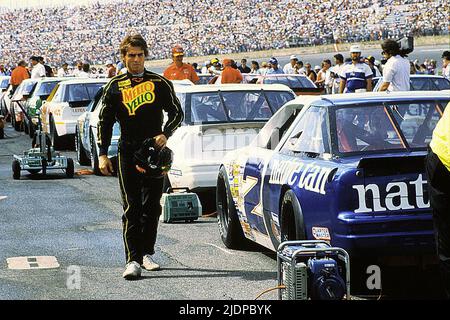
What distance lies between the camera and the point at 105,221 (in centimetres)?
1121

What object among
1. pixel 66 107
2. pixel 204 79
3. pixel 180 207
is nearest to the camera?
pixel 180 207

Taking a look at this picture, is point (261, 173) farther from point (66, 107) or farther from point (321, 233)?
point (66, 107)

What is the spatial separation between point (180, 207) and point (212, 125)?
47.7 inches

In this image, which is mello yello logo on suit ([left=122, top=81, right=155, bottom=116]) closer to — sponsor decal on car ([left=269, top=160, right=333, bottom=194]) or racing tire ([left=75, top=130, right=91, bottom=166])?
sponsor decal on car ([left=269, top=160, right=333, bottom=194])

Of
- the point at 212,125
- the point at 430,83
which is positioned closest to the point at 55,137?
the point at 430,83

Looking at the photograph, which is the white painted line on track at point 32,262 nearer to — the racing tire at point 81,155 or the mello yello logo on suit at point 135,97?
the mello yello logo on suit at point 135,97

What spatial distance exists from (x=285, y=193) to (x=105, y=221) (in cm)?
413

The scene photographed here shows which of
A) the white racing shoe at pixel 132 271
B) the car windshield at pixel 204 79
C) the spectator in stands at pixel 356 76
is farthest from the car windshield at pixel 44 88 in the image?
the white racing shoe at pixel 132 271

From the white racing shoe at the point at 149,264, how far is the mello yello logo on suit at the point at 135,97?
110 cm

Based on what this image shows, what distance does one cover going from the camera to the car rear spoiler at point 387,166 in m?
6.55

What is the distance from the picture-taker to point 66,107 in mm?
21156

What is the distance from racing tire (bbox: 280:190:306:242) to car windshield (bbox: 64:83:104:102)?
1436 cm

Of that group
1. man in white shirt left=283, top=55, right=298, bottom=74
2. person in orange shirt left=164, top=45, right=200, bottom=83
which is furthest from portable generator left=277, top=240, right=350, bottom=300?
man in white shirt left=283, top=55, right=298, bottom=74
